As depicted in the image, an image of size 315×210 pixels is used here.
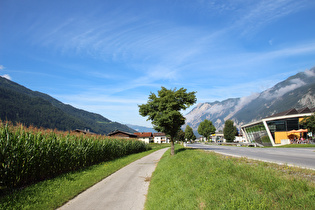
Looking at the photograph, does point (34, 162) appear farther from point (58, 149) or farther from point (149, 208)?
point (149, 208)

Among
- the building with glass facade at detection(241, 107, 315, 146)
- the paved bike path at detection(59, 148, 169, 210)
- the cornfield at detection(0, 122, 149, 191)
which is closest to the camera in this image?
the paved bike path at detection(59, 148, 169, 210)

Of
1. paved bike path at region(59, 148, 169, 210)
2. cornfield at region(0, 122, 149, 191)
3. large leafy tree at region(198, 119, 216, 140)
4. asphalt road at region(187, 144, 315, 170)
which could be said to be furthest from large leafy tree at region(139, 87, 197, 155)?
large leafy tree at region(198, 119, 216, 140)

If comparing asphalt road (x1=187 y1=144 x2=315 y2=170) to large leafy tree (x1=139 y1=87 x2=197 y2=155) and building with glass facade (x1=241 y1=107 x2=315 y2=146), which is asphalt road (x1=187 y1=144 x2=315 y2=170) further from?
building with glass facade (x1=241 y1=107 x2=315 y2=146)

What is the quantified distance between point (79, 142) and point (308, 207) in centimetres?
1538

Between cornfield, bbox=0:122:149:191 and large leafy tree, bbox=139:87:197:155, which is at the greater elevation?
large leafy tree, bbox=139:87:197:155

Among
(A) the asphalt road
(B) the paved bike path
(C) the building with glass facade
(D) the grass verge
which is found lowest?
(B) the paved bike path

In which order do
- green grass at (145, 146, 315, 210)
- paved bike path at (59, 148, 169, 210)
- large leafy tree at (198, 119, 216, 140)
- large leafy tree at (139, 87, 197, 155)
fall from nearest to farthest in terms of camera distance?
1. green grass at (145, 146, 315, 210)
2. paved bike path at (59, 148, 169, 210)
3. large leafy tree at (139, 87, 197, 155)
4. large leafy tree at (198, 119, 216, 140)

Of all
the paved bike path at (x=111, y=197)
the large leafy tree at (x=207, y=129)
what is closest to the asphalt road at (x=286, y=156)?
the paved bike path at (x=111, y=197)

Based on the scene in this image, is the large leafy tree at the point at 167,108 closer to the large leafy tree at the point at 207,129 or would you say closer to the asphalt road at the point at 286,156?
the asphalt road at the point at 286,156

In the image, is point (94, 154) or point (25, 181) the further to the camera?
point (94, 154)

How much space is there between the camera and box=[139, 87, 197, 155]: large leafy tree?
2145 centimetres

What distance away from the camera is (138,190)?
29.9 ft

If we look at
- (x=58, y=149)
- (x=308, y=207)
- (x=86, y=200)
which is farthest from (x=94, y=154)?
(x=308, y=207)

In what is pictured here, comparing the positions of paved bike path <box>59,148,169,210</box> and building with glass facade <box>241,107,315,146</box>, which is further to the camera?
building with glass facade <box>241,107,315,146</box>
